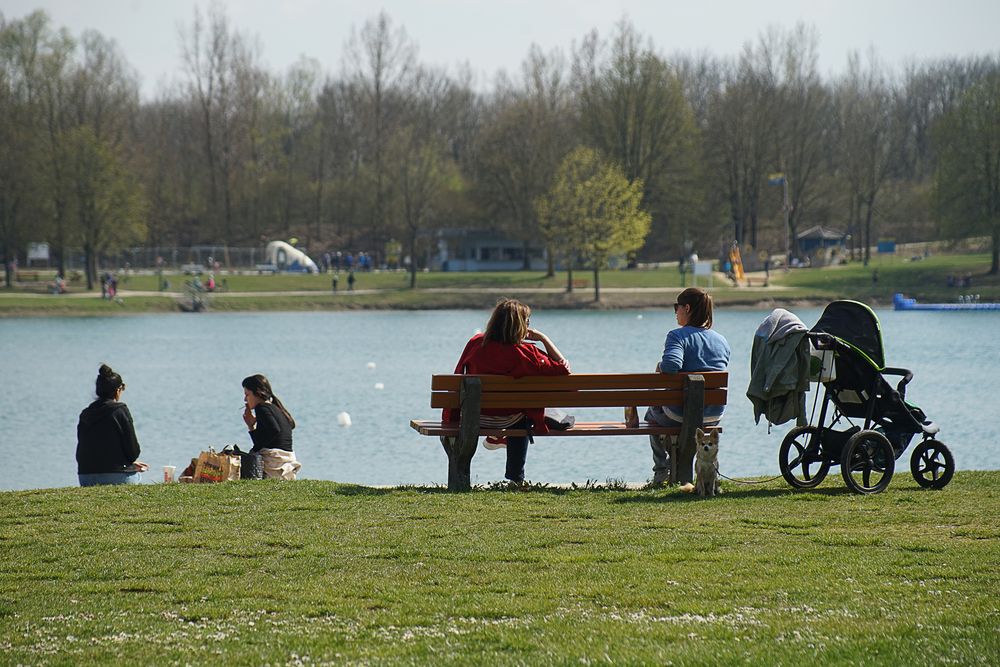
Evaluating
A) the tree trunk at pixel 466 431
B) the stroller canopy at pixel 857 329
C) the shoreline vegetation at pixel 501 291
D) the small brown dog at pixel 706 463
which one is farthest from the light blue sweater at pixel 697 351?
the shoreline vegetation at pixel 501 291

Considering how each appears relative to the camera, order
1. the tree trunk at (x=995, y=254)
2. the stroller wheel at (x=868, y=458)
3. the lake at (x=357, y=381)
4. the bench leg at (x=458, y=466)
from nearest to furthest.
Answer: the stroller wheel at (x=868, y=458) → the bench leg at (x=458, y=466) → the lake at (x=357, y=381) → the tree trunk at (x=995, y=254)

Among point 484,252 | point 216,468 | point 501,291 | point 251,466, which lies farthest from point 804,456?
point 484,252

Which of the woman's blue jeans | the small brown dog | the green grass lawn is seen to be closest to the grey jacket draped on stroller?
the small brown dog

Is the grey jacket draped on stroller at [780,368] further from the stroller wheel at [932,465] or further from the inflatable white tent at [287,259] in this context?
the inflatable white tent at [287,259]

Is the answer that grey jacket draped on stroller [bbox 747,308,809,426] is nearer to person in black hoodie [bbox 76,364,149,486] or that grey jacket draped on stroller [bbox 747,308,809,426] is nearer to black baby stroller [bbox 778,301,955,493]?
black baby stroller [bbox 778,301,955,493]

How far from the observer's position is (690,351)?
35.1ft

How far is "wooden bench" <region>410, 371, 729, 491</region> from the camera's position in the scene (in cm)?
1021

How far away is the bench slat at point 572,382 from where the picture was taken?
403 inches

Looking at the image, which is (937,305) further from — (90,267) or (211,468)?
(211,468)

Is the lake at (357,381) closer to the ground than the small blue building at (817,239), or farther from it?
closer to the ground

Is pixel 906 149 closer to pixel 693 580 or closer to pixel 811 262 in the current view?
pixel 811 262

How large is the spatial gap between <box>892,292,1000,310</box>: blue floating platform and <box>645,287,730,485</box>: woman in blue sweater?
55.4 metres

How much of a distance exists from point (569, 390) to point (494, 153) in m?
72.8

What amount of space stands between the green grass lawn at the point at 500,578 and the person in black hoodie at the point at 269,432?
152 cm
